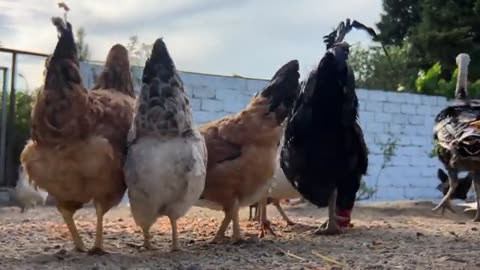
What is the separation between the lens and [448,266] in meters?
5.02

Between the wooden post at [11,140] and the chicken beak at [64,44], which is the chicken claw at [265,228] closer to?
the chicken beak at [64,44]

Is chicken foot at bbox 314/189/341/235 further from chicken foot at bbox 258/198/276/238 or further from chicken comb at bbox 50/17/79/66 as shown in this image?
chicken comb at bbox 50/17/79/66

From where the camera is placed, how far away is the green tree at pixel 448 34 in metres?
20.5

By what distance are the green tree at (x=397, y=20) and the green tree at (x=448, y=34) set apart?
213 centimetres

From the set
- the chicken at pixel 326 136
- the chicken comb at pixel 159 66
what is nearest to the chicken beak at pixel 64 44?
the chicken comb at pixel 159 66

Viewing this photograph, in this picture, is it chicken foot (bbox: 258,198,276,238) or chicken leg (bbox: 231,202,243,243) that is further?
chicken foot (bbox: 258,198,276,238)

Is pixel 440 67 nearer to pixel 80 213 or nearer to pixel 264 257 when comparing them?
pixel 80 213

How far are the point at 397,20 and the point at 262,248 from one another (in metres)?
19.9

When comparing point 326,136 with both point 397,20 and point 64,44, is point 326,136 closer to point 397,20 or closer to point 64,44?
point 64,44

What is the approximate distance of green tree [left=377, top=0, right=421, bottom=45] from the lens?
24.4 m

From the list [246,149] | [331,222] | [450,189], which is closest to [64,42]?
[246,149]

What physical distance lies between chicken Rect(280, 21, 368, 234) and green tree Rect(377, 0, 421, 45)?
17.9m

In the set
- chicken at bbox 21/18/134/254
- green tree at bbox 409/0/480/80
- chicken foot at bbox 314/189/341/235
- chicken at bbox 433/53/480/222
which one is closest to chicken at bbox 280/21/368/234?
chicken foot at bbox 314/189/341/235

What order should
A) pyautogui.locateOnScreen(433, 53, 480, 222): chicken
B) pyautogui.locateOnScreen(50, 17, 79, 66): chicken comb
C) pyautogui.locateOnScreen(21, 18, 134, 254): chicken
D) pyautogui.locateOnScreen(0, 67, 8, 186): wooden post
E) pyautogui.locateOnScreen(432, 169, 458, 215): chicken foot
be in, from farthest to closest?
pyautogui.locateOnScreen(0, 67, 8, 186): wooden post < pyautogui.locateOnScreen(432, 169, 458, 215): chicken foot < pyautogui.locateOnScreen(433, 53, 480, 222): chicken < pyautogui.locateOnScreen(50, 17, 79, 66): chicken comb < pyautogui.locateOnScreen(21, 18, 134, 254): chicken
